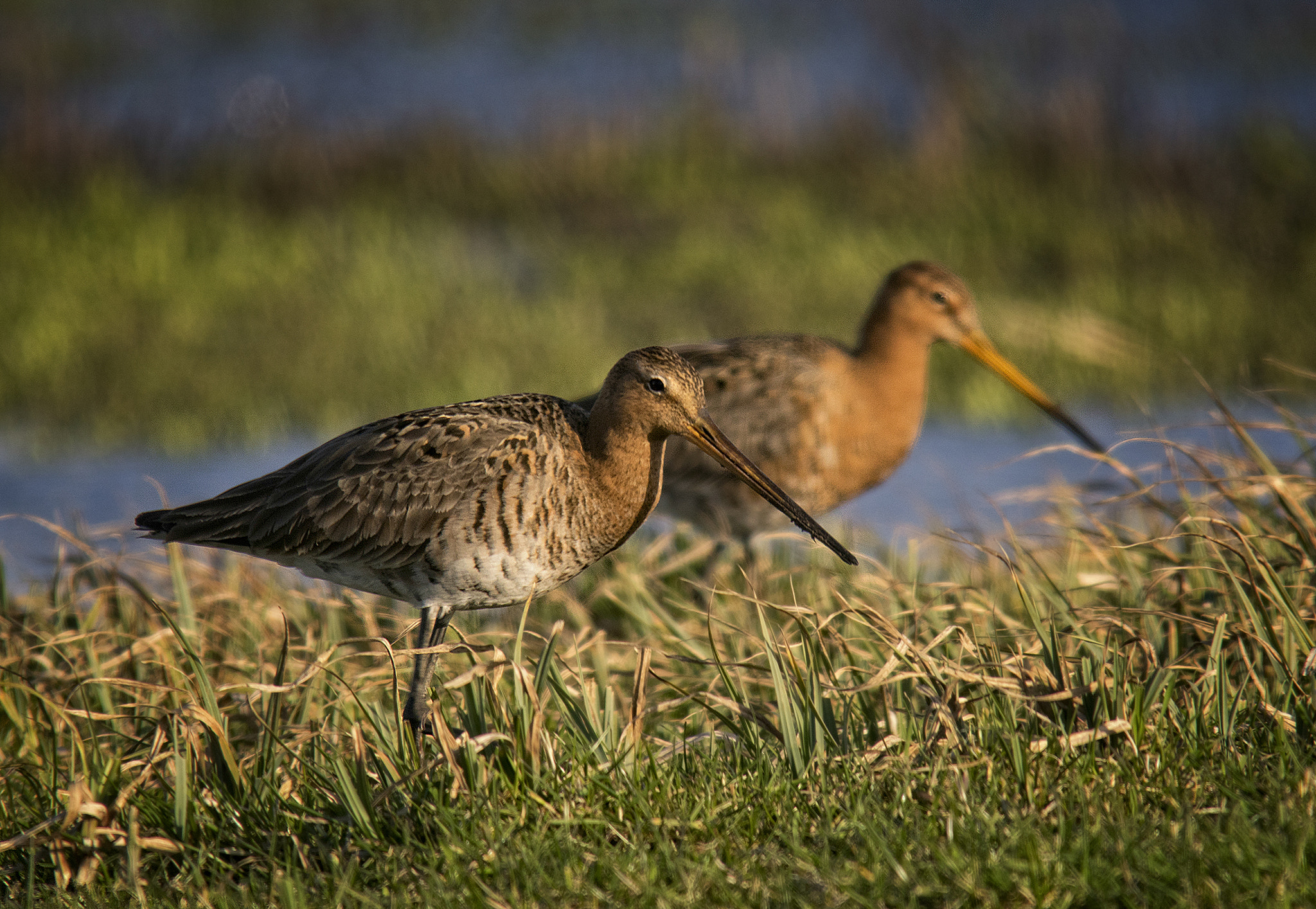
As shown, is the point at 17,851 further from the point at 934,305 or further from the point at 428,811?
the point at 934,305

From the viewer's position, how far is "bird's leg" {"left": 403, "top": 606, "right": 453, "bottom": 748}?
377 centimetres

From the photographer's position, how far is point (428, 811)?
315 cm

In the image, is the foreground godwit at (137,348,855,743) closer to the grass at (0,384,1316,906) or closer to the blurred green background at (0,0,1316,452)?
the grass at (0,384,1316,906)

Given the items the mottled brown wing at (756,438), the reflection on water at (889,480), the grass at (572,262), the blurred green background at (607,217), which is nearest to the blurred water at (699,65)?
the blurred green background at (607,217)

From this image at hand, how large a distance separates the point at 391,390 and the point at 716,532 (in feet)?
14.9

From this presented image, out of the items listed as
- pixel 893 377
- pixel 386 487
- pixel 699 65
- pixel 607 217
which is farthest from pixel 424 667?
pixel 699 65

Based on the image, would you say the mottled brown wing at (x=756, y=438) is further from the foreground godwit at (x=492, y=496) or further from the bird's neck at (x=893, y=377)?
the foreground godwit at (x=492, y=496)

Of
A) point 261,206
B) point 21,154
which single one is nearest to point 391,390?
point 261,206

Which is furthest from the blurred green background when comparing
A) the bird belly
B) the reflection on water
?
the bird belly

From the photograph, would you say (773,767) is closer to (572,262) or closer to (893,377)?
(893,377)

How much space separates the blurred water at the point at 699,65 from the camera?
1509cm

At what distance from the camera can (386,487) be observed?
3.80 m

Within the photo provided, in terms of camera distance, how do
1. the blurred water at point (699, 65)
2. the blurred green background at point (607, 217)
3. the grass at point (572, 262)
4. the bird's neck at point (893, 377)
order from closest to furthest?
the bird's neck at point (893, 377) → the grass at point (572, 262) → the blurred green background at point (607, 217) → the blurred water at point (699, 65)

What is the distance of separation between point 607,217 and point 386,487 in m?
10.0
